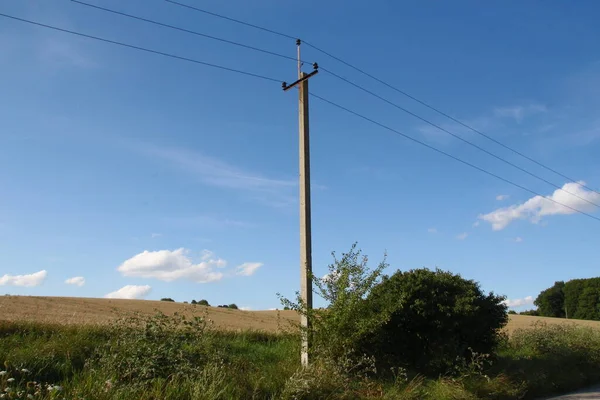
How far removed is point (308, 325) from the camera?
12.5m

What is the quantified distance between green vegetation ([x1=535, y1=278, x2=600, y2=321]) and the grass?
88606 mm

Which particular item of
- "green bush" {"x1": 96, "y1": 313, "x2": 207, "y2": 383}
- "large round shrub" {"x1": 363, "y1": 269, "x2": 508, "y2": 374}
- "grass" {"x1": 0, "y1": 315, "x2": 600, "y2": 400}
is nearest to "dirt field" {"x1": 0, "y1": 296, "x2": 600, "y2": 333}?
"green bush" {"x1": 96, "y1": 313, "x2": 207, "y2": 383}

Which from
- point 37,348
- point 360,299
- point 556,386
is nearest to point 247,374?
point 360,299

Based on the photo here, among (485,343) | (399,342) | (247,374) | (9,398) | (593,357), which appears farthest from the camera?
(593,357)

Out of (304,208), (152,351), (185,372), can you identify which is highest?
(304,208)

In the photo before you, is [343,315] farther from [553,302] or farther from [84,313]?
[553,302]

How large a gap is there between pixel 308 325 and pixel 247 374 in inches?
106

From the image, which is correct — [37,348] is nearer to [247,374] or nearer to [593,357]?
[247,374]

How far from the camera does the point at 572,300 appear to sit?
9919 centimetres

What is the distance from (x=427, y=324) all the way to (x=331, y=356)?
3665 millimetres

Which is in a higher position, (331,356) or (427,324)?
(427,324)

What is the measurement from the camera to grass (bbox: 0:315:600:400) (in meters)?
8.12

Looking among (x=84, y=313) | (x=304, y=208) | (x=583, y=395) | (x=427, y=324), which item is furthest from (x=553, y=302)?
(x=304, y=208)

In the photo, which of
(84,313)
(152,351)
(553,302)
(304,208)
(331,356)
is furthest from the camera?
(553,302)
